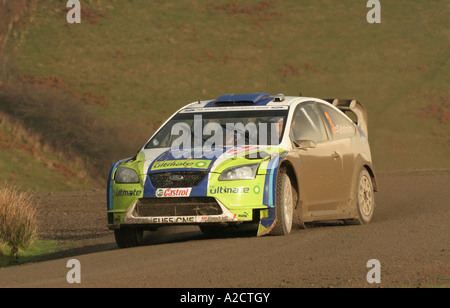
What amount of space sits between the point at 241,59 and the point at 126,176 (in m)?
38.7

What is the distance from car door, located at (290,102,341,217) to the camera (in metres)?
12.3

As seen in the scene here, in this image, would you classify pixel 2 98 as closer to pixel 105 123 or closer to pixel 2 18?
pixel 105 123

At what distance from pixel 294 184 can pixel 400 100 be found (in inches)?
1295

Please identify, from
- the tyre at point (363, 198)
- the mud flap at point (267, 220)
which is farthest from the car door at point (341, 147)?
the mud flap at point (267, 220)

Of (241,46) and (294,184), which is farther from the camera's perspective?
(241,46)

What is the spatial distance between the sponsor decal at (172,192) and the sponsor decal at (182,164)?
0.25 m

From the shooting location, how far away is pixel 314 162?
41.4ft

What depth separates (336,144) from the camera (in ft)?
43.9
